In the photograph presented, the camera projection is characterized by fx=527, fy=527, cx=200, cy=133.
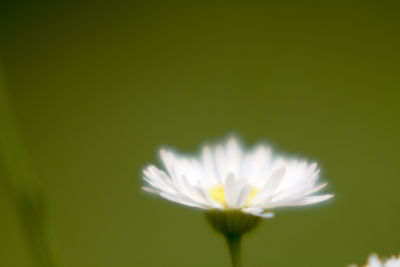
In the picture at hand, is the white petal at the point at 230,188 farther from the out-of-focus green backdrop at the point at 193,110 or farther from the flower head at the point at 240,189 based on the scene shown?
the out-of-focus green backdrop at the point at 193,110

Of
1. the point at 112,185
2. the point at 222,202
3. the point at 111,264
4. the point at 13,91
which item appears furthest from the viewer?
the point at 13,91

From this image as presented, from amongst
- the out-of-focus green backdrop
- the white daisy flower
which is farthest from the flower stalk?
the out-of-focus green backdrop

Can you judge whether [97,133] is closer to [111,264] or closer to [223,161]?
[111,264]

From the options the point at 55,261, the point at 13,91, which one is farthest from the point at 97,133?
the point at 55,261

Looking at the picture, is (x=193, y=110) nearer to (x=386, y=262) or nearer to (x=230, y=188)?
(x=230, y=188)

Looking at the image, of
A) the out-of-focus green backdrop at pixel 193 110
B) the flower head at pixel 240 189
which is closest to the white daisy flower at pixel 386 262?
the flower head at pixel 240 189
